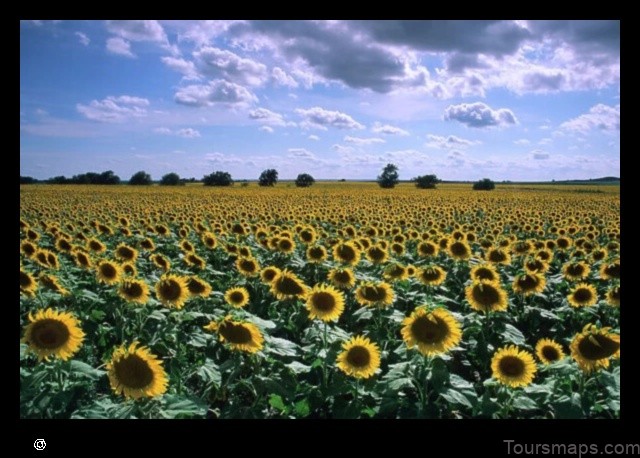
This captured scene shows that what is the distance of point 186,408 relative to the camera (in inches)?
119

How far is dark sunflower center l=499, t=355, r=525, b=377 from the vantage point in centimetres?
370

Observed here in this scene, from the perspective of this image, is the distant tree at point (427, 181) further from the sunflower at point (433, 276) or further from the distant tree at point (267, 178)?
the sunflower at point (433, 276)

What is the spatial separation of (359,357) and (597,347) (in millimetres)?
1724

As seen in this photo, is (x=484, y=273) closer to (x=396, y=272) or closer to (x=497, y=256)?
(x=396, y=272)

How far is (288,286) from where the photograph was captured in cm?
539

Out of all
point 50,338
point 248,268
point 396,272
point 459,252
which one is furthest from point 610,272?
point 50,338

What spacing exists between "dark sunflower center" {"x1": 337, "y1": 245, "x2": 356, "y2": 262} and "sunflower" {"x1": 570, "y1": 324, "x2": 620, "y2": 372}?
392cm

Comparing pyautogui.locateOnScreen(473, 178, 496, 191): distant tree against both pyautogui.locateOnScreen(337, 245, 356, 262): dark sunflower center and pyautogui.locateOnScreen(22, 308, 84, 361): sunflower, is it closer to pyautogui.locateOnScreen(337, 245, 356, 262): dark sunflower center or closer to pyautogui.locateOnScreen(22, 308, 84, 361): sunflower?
pyautogui.locateOnScreen(337, 245, 356, 262): dark sunflower center

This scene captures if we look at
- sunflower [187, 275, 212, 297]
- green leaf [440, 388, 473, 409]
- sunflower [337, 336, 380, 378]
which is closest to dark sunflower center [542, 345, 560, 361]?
green leaf [440, 388, 473, 409]
